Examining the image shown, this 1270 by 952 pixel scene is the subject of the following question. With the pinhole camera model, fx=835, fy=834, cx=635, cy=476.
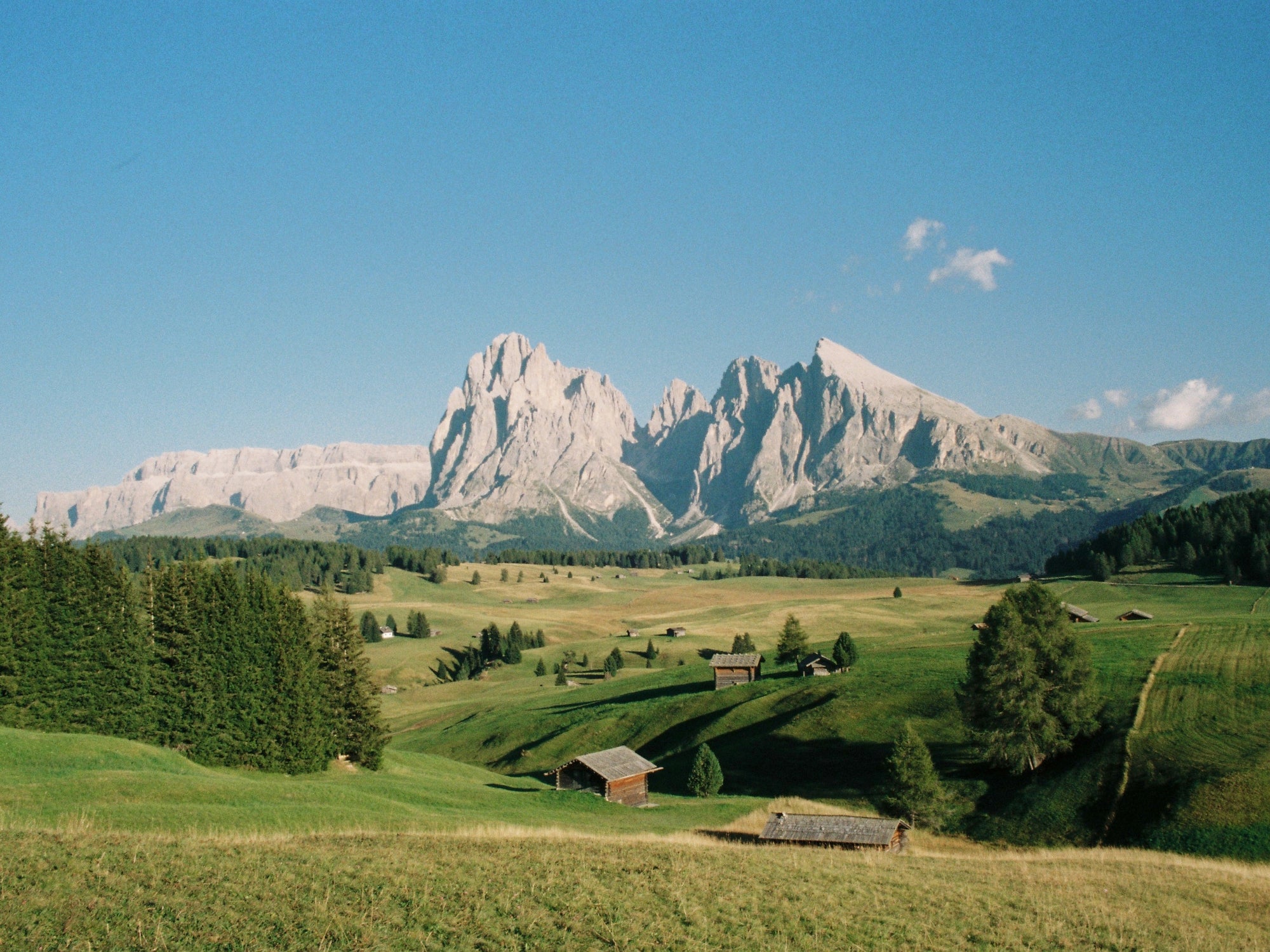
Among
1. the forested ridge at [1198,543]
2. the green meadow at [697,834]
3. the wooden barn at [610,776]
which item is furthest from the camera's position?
the forested ridge at [1198,543]

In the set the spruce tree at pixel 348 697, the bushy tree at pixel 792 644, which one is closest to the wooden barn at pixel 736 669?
the bushy tree at pixel 792 644

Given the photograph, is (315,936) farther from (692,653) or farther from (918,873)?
(692,653)

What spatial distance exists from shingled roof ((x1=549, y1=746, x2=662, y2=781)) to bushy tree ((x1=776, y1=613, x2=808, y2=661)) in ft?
145

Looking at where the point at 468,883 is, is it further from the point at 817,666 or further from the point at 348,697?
the point at 817,666

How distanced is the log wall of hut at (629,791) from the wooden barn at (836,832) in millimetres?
13370

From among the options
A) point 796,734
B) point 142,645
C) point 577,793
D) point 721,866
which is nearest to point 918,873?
point 721,866

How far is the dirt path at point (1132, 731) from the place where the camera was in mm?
44938

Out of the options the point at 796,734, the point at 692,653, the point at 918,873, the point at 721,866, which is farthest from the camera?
the point at 692,653

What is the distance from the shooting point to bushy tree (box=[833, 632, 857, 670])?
85375 millimetres

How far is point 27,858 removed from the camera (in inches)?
773

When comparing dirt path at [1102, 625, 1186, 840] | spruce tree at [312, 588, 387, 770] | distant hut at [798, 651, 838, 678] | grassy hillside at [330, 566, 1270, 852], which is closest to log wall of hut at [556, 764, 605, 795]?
grassy hillside at [330, 566, 1270, 852]

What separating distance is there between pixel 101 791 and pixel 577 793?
2807cm

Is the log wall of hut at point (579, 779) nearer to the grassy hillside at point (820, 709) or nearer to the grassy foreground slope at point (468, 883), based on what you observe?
the grassy hillside at point (820, 709)

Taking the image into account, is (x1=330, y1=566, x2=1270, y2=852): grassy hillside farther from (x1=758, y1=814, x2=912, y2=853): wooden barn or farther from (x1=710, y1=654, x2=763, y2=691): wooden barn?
(x1=758, y1=814, x2=912, y2=853): wooden barn
